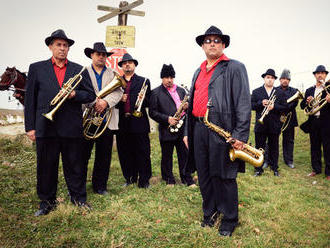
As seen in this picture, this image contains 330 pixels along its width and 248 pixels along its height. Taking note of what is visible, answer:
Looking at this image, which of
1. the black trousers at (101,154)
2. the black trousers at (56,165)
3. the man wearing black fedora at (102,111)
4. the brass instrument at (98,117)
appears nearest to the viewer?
the black trousers at (56,165)

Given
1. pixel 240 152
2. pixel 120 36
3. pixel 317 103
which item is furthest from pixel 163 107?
pixel 317 103

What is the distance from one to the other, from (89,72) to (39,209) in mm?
2378

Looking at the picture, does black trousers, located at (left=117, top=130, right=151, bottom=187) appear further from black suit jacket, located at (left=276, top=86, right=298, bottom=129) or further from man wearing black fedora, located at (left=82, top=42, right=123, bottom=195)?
black suit jacket, located at (left=276, top=86, right=298, bottom=129)

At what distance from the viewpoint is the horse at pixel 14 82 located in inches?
314

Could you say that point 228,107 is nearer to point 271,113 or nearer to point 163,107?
point 163,107

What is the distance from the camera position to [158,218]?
3908 mm

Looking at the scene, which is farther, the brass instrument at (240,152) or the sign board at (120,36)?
the sign board at (120,36)

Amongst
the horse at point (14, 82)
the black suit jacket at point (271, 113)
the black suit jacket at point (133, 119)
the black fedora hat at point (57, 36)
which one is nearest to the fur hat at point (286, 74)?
the black suit jacket at point (271, 113)

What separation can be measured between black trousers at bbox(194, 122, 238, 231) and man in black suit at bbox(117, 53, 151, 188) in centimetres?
183

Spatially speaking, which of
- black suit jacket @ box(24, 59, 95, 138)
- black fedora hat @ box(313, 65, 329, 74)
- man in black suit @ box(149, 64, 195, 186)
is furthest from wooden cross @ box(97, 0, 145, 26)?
black fedora hat @ box(313, 65, 329, 74)

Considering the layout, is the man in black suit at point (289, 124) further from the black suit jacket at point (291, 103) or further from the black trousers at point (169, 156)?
the black trousers at point (169, 156)

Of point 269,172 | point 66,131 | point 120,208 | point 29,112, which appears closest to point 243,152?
point 120,208

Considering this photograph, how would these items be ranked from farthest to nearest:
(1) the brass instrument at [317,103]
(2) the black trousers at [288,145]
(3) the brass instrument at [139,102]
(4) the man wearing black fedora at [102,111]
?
1. (2) the black trousers at [288,145]
2. (1) the brass instrument at [317,103]
3. (3) the brass instrument at [139,102]
4. (4) the man wearing black fedora at [102,111]

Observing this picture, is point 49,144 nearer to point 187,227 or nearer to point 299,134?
point 187,227
